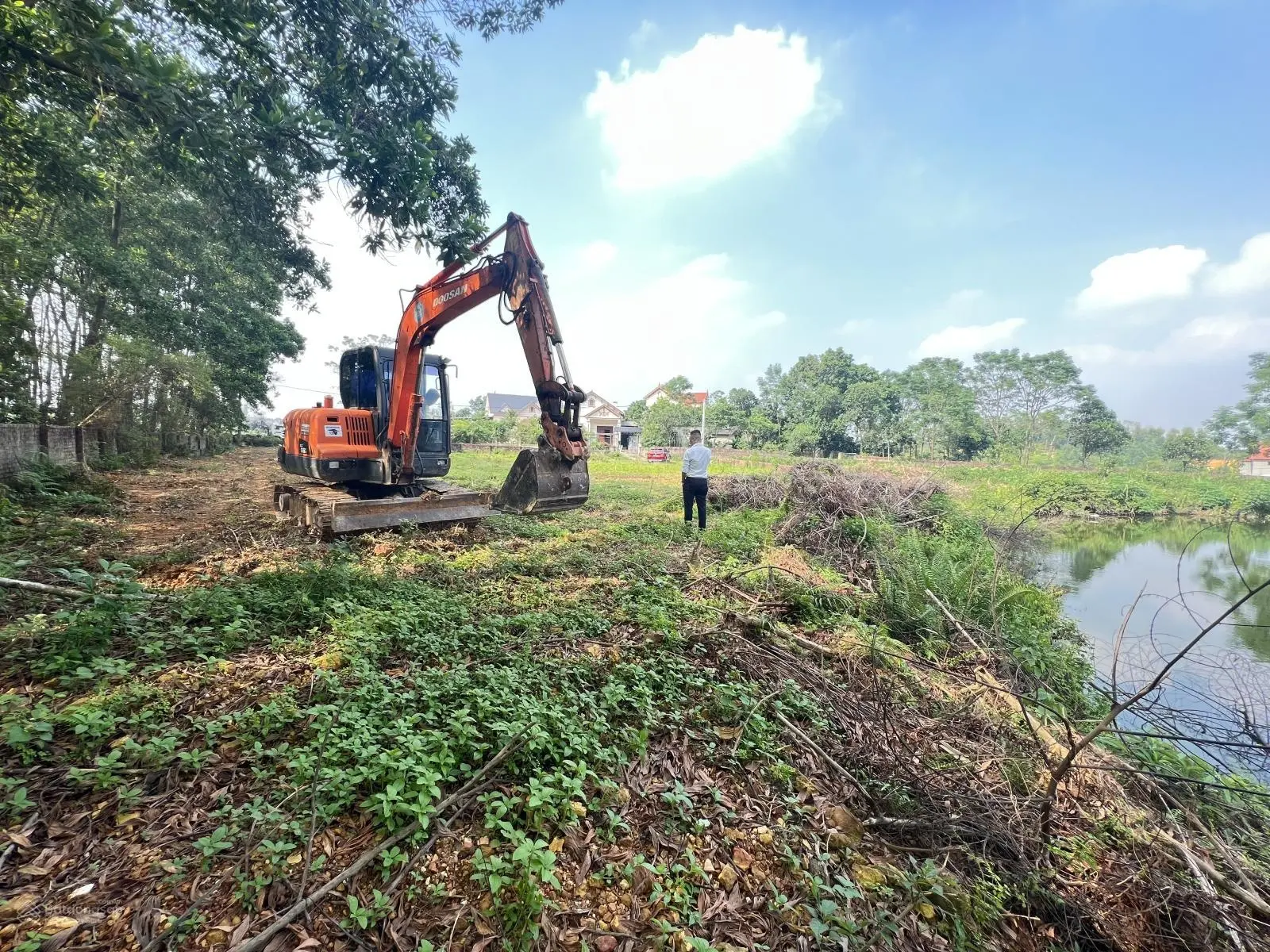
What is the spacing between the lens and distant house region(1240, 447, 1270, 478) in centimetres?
2617

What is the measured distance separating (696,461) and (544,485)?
121 inches

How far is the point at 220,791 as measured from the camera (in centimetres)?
205

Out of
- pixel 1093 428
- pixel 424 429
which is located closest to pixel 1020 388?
pixel 1093 428

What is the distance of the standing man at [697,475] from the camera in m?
8.28

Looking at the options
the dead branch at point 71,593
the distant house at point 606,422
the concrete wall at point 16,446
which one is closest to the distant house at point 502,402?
the distant house at point 606,422

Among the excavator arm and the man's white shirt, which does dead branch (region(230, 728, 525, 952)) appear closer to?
the excavator arm

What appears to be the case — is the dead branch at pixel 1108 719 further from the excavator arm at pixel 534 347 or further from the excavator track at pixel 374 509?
the excavator track at pixel 374 509

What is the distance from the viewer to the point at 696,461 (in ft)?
27.3

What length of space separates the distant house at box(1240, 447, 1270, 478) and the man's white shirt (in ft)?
112

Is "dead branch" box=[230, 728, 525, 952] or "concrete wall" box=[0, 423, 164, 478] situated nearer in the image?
"dead branch" box=[230, 728, 525, 952]

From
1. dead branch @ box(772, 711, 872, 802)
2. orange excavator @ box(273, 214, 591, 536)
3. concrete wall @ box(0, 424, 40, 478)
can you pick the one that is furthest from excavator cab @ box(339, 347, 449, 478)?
dead branch @ box(772, 711, 872, 802)

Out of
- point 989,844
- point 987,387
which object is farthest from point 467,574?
point 987,387

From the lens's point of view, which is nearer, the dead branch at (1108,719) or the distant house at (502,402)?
the dead branch at (1108,719)

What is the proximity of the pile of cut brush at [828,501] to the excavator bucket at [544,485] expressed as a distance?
11.1 ft
